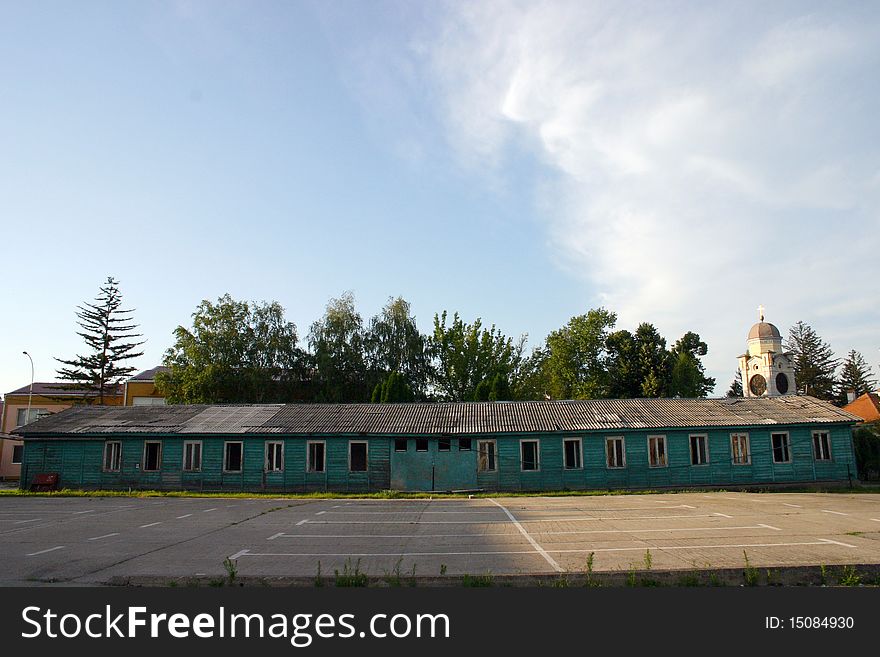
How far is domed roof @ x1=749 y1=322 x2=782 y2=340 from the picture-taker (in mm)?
49969

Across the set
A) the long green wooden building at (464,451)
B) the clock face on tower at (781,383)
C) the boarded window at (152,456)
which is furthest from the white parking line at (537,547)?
the clock face on tower at (781,383)

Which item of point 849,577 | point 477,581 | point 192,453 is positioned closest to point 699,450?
point 849,577

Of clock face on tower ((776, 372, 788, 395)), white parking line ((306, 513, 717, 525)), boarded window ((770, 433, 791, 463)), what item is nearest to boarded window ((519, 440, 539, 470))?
boarded window ((770, 433, 791, 463))

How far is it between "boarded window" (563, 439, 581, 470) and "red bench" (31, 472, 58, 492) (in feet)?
83.5

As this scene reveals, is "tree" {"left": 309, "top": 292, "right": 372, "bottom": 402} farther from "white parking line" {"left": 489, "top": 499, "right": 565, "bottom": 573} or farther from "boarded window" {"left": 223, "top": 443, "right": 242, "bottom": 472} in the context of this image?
"white parking line" {"left": 489, "top": 499, "right": 565, "bottom": 573}

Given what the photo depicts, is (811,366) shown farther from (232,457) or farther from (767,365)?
(232,457)

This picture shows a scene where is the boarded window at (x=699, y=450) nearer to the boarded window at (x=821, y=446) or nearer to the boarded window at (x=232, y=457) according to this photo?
the boarded window at (x=821, y=446)

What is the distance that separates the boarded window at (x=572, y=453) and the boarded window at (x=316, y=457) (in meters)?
11.9

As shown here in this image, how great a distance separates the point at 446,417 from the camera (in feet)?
113

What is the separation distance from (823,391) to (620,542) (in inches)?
2764

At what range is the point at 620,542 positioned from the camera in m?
13.7

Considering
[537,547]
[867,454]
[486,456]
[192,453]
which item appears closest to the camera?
[537,547]

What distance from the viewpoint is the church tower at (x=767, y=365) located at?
1932 inches

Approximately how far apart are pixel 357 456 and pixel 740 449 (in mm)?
18586
